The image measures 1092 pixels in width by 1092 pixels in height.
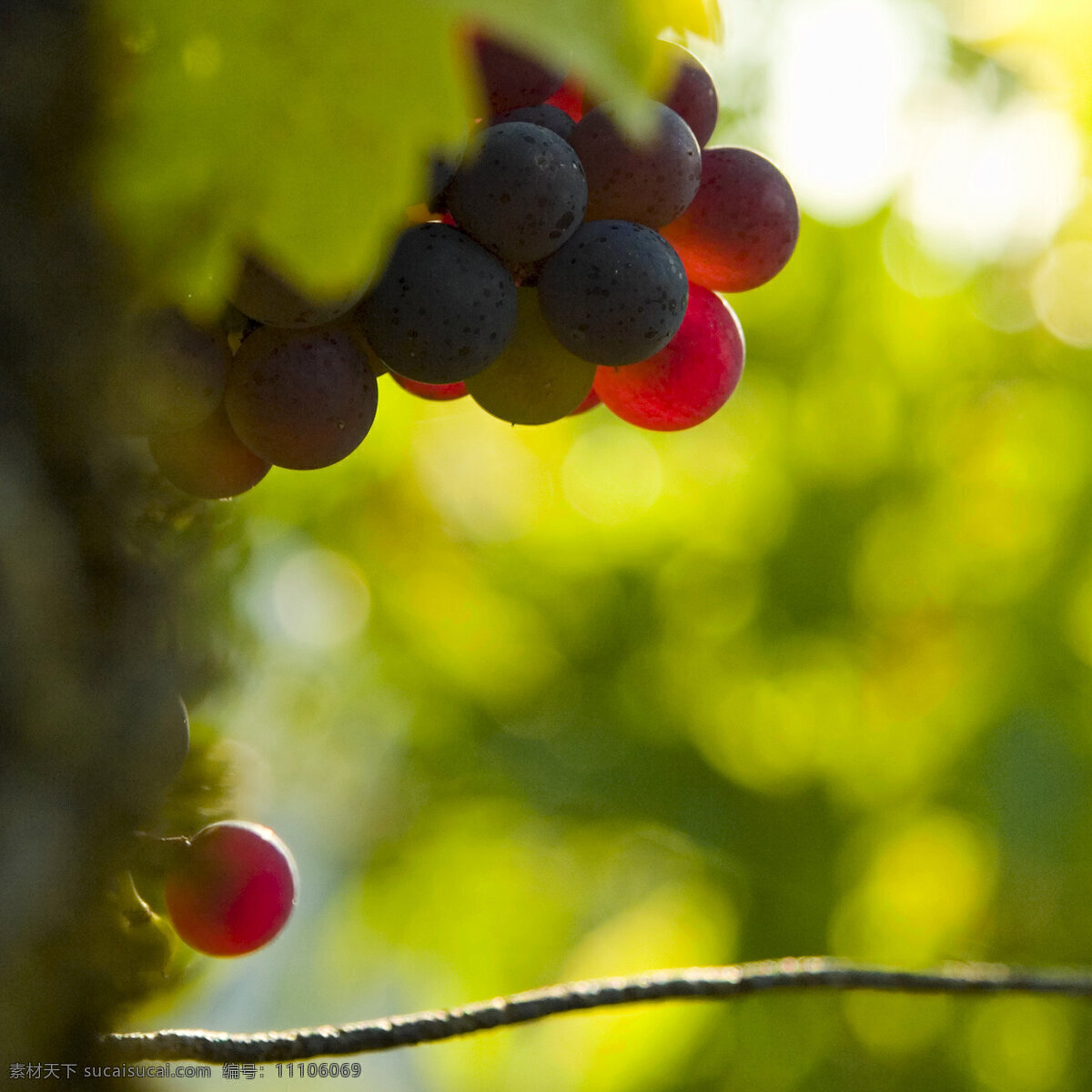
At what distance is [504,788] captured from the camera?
2828mm

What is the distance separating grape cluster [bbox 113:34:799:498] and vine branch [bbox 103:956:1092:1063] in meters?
0.16

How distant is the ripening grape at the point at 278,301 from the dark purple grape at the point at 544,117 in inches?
3.5

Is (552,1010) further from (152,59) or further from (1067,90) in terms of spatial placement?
(1067,90)

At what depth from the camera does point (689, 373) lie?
0.36 meters

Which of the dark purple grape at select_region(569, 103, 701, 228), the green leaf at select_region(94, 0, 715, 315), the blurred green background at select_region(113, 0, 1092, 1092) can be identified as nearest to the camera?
the green leaf at select_region(94, 0, 715, 315)

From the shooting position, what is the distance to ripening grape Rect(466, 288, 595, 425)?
32cm

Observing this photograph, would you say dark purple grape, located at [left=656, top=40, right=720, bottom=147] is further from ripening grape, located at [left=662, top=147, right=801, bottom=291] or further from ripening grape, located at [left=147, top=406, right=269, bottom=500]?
ripening grape, located at [left=147, top=406, right=269, bottom=500]

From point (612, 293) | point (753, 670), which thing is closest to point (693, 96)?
point (612, 293)

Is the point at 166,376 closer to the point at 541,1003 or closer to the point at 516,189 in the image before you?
the point at 516,189

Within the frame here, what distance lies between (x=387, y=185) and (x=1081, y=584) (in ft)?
9.91

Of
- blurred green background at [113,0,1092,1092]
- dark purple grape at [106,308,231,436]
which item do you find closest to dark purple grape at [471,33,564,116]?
dark purple grape at [106,308,231,436]

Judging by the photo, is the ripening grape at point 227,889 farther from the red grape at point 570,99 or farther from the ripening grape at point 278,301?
the red grape at point 570,99

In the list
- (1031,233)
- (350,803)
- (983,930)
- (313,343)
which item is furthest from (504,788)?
(313,343)

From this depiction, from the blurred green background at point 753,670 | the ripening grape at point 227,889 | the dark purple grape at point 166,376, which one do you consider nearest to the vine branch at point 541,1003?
the ripening grape at point 227,889
